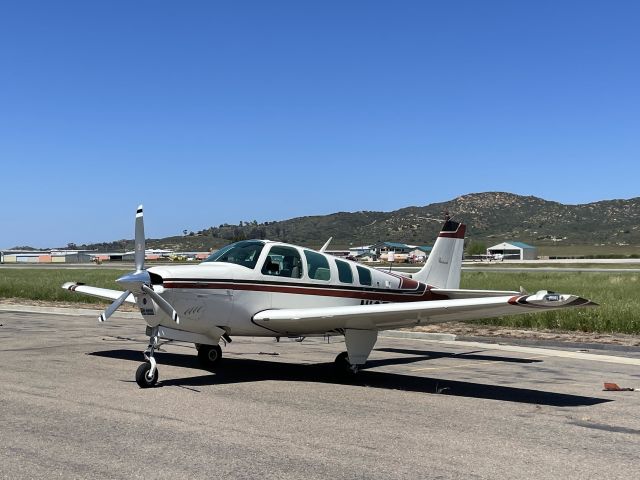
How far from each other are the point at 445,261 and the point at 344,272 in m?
3.80

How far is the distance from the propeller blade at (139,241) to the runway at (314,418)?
1962mm

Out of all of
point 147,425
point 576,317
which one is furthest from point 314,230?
point 147,425

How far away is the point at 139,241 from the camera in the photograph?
37.7 feet

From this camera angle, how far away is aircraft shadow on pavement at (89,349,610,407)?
32.7 feet

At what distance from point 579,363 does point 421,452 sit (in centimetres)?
843

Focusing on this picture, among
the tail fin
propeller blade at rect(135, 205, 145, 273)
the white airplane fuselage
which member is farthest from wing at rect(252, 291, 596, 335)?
the tail fin

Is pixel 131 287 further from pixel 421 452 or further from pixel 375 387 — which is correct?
pixel 421 452

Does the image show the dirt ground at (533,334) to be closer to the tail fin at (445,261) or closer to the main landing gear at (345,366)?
the tail fin at (445,261)

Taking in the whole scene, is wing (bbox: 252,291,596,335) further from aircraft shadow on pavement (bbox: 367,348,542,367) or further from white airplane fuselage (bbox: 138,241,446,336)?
aircraft shadow on pavement (bbox: 367,348,542,367)

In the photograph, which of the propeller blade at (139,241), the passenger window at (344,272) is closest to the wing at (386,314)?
the passenger window at (344,272)

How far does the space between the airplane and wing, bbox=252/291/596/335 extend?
0.05 ft

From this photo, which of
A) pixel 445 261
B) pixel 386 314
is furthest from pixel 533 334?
pixel 386 314

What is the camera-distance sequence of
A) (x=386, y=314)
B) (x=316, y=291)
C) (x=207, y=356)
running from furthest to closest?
(x=207, y=356)
(x=316, y=291)
(x=386, y=314)

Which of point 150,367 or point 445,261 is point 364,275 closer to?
point 445,261
